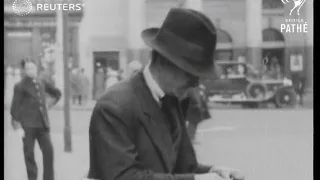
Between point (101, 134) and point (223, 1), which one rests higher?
point (223, 1)

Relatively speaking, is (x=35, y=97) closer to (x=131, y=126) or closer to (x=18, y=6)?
(x=18, y=6)

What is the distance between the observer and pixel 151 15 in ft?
8.33

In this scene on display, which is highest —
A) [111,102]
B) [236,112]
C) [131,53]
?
[131,53]

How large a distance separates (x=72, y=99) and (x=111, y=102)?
1.33 meters

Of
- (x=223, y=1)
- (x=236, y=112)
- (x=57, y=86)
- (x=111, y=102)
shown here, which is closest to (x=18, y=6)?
(x=57, y=86)

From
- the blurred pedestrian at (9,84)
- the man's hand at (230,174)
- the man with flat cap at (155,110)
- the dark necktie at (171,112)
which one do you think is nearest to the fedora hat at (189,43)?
the man with flat cap at (155,110)

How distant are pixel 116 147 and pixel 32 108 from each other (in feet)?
4.70

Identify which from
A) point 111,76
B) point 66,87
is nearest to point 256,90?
point 111,76

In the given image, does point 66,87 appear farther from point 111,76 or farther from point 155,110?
point 155,110

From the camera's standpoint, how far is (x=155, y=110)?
1454 millimetres

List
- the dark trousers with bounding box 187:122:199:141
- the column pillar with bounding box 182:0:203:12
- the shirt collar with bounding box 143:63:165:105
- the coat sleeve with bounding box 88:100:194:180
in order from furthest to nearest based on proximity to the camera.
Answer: the column pillar with bounding box 182:0:203:12 < the dark trousers with bounding box 187:122:199:141 < the shirt collar with bounding box 143:63:165:105 < the coat sleeve with bounding box 88:100:194:180

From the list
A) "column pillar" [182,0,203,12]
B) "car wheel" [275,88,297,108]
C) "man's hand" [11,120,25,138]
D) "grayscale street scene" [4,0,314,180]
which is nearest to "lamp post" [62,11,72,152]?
"grayscale street scene" [4,0,314,180]

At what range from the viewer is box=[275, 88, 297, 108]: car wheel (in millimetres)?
2623

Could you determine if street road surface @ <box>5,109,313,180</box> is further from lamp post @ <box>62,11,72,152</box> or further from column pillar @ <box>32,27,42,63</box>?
column pillar @ <box>32,27,42,63</box>
